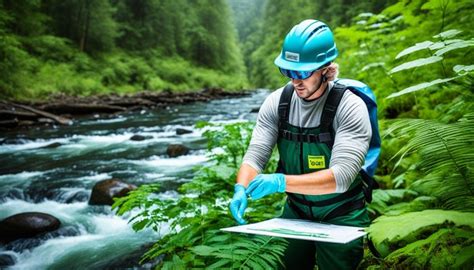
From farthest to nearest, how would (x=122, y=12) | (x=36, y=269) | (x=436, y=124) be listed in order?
(x=122, y=12), (x=36, y=269), (x=436, y=124)

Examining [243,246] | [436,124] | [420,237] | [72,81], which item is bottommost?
[72,81]

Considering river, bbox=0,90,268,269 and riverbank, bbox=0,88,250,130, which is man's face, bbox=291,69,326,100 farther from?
riverbank, bbox=0,88,250,130

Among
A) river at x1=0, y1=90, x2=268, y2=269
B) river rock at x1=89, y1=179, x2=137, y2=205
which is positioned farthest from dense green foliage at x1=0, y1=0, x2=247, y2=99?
river rock at x1=89, y1=179, x2=137, y2=205

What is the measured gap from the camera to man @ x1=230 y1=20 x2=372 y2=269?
178cm

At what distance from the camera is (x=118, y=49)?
127 ft

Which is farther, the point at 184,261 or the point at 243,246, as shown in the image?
the point at 184,261

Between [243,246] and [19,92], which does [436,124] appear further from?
[19,92]

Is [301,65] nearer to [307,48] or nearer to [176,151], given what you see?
[307,48]

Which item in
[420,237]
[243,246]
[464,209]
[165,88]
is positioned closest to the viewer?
[464,209]

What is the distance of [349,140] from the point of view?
70.1 inches

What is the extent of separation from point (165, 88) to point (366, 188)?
107ft

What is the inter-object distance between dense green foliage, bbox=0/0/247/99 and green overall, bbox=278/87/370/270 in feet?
50.5

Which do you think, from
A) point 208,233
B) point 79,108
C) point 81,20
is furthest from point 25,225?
point 81,20

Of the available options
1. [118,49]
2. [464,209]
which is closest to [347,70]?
[464,209]
